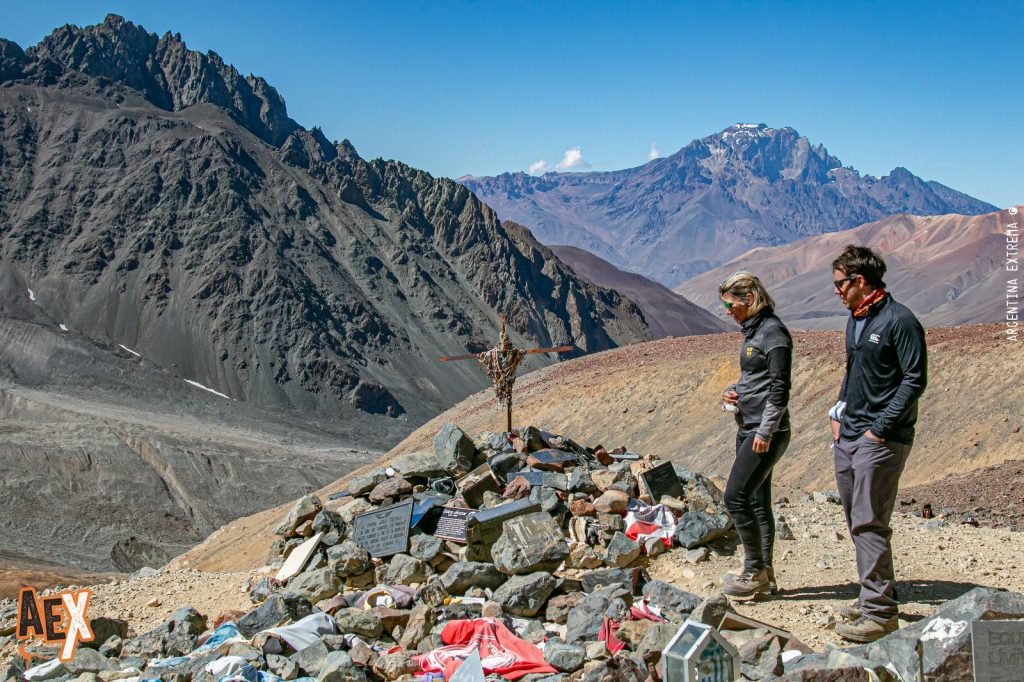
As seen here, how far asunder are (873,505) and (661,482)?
4063 millimetres

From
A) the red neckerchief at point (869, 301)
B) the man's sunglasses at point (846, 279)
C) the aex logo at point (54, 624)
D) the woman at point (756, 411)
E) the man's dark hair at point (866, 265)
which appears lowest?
the aex logo at point (54, 624)

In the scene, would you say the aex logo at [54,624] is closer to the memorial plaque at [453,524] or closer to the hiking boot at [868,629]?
the memorial plaque at [453,524]

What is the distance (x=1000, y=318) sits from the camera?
362 feet

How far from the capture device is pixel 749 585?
6125mm

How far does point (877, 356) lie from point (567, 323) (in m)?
92.3

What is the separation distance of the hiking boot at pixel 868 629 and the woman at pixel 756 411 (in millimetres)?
864

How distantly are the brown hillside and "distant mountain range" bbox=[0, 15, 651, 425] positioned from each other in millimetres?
37559

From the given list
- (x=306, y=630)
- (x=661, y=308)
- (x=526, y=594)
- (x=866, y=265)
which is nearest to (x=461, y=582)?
(x=526, y=594)

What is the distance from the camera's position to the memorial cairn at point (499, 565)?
5730 millimetres

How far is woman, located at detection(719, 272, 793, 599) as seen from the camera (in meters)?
5.63

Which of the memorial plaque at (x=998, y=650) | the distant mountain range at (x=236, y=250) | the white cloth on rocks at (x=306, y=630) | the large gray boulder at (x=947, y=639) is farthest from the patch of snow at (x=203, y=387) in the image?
the memorial plaque at (x=998, y=650)

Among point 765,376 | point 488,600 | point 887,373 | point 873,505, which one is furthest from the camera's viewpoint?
point 488,600

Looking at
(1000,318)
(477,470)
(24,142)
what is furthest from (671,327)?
(477,470)

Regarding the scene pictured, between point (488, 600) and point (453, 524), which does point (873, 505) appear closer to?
point (488, 600)
